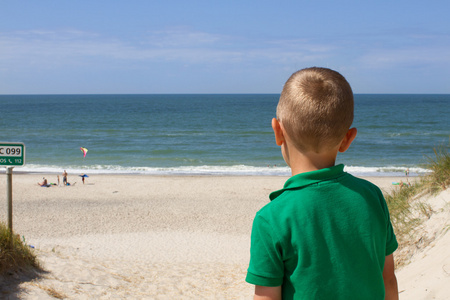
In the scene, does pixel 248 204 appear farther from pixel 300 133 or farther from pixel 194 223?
pixel 300 133

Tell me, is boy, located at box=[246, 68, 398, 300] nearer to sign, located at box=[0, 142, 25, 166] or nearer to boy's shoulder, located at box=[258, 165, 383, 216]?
boy's shoulder, located at box=[258, 165, 383, 216]

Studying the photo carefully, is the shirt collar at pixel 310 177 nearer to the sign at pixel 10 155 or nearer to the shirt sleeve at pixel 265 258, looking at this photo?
the shirt sleeve at pixel 265 258

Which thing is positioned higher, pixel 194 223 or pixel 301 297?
pixel 301 297

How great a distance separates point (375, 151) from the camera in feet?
117

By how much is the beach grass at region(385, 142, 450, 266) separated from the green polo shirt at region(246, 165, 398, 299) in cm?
454

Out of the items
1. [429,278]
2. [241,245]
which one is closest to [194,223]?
[241,245]

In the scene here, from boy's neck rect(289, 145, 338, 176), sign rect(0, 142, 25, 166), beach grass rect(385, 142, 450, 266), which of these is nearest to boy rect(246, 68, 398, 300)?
boy's neck rect(289, 145, 338, 176)

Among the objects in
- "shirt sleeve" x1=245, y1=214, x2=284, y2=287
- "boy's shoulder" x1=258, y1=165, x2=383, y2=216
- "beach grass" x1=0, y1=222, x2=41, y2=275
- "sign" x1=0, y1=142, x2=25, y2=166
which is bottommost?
"beach grass" x1=0, y1=222, x2=41, y2=275

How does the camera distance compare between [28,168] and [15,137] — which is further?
[15,137]

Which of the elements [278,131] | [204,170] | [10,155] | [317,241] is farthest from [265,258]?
[204,170]

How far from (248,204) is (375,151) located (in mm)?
21884

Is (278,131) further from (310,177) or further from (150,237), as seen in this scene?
(150,237)

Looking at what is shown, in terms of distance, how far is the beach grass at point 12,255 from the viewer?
5.64 meters

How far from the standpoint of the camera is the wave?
87.7ft
